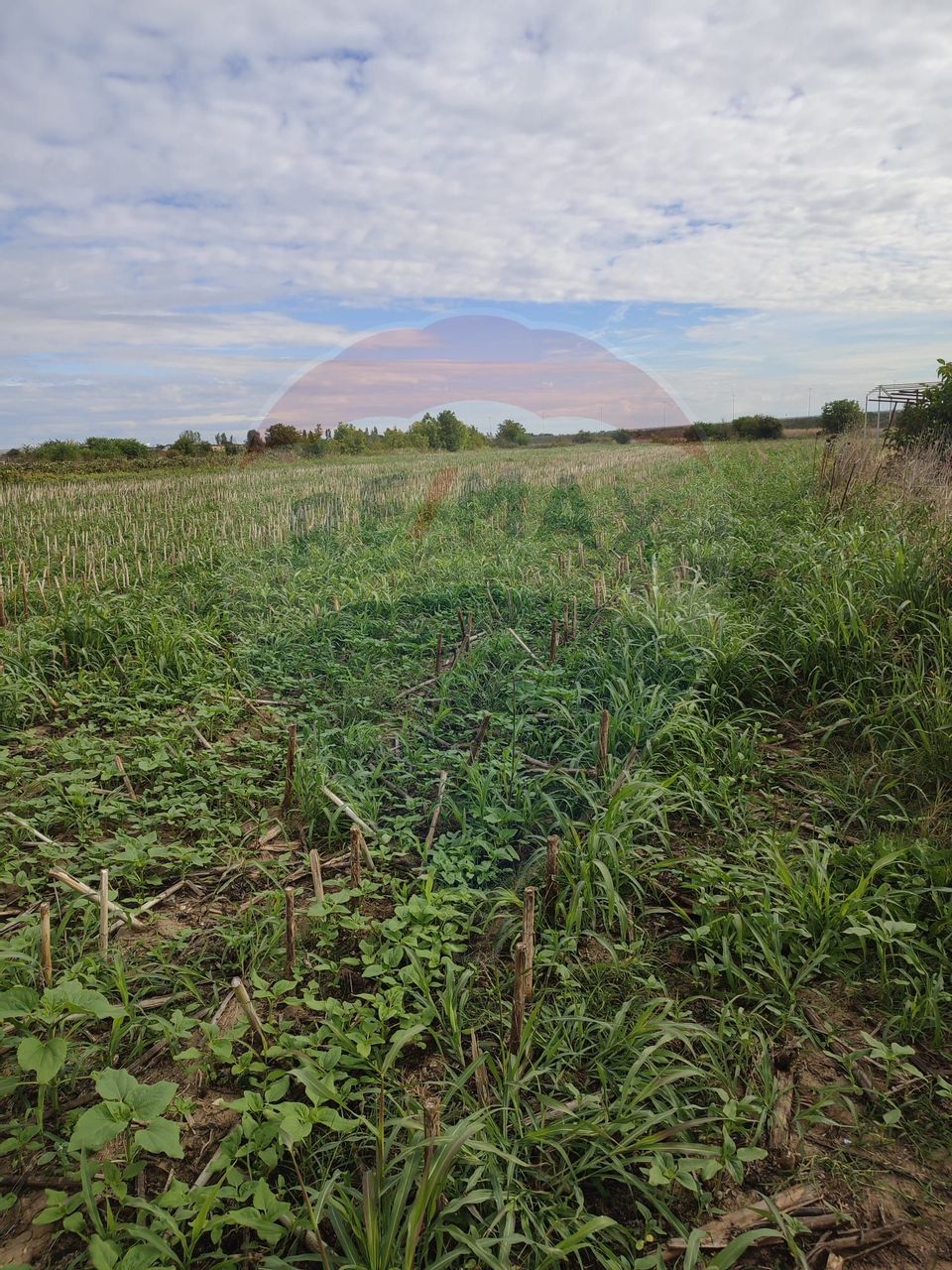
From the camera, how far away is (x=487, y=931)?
2.80 meters

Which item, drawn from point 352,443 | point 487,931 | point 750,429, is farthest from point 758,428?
point 487,931

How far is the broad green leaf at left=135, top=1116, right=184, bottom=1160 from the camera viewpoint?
1.65 meters

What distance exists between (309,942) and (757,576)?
5902mm

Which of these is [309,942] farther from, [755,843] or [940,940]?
[940,940]

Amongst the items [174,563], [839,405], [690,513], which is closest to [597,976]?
[174,563]

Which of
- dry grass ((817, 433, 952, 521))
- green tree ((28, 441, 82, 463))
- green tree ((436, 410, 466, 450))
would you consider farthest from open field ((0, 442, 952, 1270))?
green tree ((28, 441, 82, 463))

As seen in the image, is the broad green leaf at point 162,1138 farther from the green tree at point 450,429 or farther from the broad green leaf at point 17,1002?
the green tree at point 450,429

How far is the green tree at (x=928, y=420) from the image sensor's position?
37.2ft

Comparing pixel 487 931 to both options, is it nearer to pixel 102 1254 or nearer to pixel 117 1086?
pixel 117 1086

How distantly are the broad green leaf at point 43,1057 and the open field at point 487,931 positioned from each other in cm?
1

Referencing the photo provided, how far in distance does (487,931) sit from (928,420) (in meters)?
12.9

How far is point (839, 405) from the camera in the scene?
111 ft

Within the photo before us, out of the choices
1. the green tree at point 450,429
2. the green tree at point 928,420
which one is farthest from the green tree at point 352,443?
the green tree at point 928,420

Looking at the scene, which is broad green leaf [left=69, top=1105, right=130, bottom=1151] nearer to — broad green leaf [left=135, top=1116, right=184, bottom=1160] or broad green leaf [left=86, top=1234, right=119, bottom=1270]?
broad green leaf [left=135, top=1116, right=184, bottom=1160]
